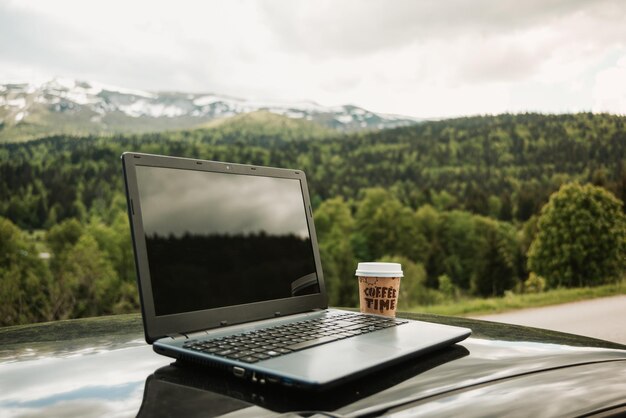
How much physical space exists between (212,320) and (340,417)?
0.57 metres

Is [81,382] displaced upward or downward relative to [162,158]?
downward

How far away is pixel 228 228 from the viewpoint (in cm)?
115

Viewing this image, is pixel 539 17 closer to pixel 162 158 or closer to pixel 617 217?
pixel 617 217

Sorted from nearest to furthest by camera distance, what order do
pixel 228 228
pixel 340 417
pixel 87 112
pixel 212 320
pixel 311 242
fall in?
pixel 340 417 → pixel 212 320 → pixel 228 228 → pixel 311 242 → pixel 87 112

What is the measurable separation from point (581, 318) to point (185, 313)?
11.1 metres

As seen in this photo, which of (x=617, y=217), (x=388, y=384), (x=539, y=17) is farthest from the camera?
(x=539, y=17)

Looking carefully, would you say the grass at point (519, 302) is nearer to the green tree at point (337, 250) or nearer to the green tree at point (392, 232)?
the green tree at point (337, 250)

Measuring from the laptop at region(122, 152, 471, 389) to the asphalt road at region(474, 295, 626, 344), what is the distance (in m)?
8.05

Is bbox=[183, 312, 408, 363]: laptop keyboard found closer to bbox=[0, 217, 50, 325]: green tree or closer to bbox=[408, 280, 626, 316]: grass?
bbox=[408, 280, 626, 316]: grass

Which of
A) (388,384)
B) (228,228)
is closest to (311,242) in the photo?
(228,228)

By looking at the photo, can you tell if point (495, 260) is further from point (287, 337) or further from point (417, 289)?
point (287, 337)

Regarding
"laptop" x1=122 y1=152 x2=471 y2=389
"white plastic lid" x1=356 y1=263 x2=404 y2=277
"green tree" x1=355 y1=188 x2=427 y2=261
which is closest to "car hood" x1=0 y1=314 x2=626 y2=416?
"laptop" x1=122 y1=152 x2=471 y2=389

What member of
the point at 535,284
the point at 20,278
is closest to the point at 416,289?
the point at 535,284

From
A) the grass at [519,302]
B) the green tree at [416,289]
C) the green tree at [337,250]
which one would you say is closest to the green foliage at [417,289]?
the green tree at [416,289]
